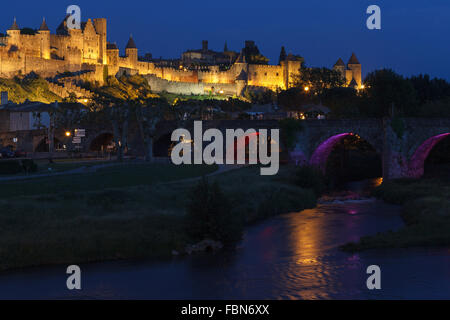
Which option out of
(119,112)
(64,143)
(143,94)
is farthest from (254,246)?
(143,94)

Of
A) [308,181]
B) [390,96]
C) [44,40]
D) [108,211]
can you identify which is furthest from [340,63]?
[108,211]

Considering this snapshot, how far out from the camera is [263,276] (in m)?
23.6

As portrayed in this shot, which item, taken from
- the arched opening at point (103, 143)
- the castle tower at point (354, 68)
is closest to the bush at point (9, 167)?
the arched opening at point (103, 143)

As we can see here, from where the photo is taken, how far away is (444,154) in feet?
192

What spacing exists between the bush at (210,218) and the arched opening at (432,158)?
27381 mm

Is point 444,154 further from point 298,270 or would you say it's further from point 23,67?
point 23,67

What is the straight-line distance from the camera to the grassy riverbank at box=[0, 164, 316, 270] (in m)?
25.6

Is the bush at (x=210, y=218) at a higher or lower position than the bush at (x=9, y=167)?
lower

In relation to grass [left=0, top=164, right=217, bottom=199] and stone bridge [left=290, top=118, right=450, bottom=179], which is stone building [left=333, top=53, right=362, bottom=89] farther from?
grass [left=0, top=164, right=217, bottom=199]

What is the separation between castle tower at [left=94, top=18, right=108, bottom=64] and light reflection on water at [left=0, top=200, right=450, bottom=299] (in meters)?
122

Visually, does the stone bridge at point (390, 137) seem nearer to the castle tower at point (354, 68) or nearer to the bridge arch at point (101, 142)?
the bridge arch at point (101, 142)

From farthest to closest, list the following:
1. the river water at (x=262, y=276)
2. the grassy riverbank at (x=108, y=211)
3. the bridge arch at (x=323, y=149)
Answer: the bridge arch at (x=323, y=149)
the grassy riverbank at (x=108, y=211)
the river water at (x=262, y=276)

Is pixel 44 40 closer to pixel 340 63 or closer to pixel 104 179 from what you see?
pixel 340 63

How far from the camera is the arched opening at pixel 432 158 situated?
51.6 meters
